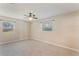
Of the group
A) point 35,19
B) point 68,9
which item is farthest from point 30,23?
point 68,9

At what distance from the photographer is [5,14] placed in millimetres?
1603

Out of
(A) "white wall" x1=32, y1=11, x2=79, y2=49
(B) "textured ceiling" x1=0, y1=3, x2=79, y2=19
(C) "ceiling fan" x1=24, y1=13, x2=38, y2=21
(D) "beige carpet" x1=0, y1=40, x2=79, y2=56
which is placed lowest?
(D) "beige carpet" x1=0, y1=40, x2=79, y2=56

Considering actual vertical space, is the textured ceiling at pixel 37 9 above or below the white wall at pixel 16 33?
above

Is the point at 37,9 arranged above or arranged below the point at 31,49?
above

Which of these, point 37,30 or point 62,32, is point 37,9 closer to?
point 37,30

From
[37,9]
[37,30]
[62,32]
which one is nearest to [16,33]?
[37,30]

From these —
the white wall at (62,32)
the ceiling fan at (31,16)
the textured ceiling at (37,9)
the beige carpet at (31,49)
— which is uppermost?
the textured ceiling at (37,9)

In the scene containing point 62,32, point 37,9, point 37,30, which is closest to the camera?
point 37,9

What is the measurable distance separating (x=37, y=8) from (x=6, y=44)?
77 cm

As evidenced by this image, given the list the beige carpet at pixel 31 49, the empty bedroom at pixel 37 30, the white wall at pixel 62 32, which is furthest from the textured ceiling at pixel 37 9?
the beige carpet at pixel 31 49

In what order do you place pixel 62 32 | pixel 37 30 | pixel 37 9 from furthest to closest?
pixel 62 32, pixel 37 30, pixel 37 9

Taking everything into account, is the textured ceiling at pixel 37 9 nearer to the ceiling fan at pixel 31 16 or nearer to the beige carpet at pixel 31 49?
the ceiling fan at pixel 31 16

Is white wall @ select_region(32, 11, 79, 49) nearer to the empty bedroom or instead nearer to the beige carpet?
the empty bedroom

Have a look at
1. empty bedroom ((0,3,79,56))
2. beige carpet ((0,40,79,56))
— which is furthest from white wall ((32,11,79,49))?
beige carpet ((0,40,79,56))
